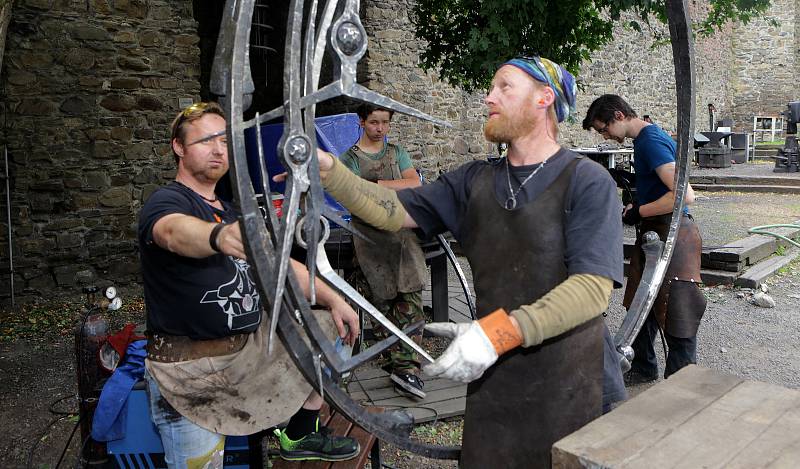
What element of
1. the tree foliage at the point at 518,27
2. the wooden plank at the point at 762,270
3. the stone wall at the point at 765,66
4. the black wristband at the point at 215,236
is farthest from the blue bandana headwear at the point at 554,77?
the stone wall at the point at 765,66

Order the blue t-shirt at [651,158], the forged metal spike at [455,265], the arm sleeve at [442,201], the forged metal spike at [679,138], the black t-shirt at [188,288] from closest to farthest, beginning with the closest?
the black t-shirt at [188,288] → the arm sleeve at [442,201] → the forged metal spike at [679,138] → the blue t-shirt at [651,158] → the forged metal spike at [455,265]

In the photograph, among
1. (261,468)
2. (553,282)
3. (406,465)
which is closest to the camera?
(553,282)

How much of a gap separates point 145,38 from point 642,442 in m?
6.55

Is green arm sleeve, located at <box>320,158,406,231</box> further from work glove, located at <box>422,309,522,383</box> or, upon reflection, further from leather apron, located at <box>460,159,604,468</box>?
work glove, located at <box>422,309,522,383</box>

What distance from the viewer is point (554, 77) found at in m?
2.10

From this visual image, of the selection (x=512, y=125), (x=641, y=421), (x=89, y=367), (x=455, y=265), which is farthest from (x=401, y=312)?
(x=641, y=421)

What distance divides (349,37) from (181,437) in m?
1.35

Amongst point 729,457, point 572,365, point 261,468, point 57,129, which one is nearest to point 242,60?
point 572,365

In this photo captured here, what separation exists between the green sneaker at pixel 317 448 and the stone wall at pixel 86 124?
5027mm

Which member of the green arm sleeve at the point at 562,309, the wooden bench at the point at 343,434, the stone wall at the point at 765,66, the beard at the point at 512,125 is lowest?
the wooden bench at the point at 343,434

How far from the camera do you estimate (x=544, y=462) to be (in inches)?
78.4

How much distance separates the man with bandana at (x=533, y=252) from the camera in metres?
1.92

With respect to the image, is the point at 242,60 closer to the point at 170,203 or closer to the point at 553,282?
the point at 170,203

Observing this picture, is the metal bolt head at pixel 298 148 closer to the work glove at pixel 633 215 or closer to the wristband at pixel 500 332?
the wristband at pixel 500 332
